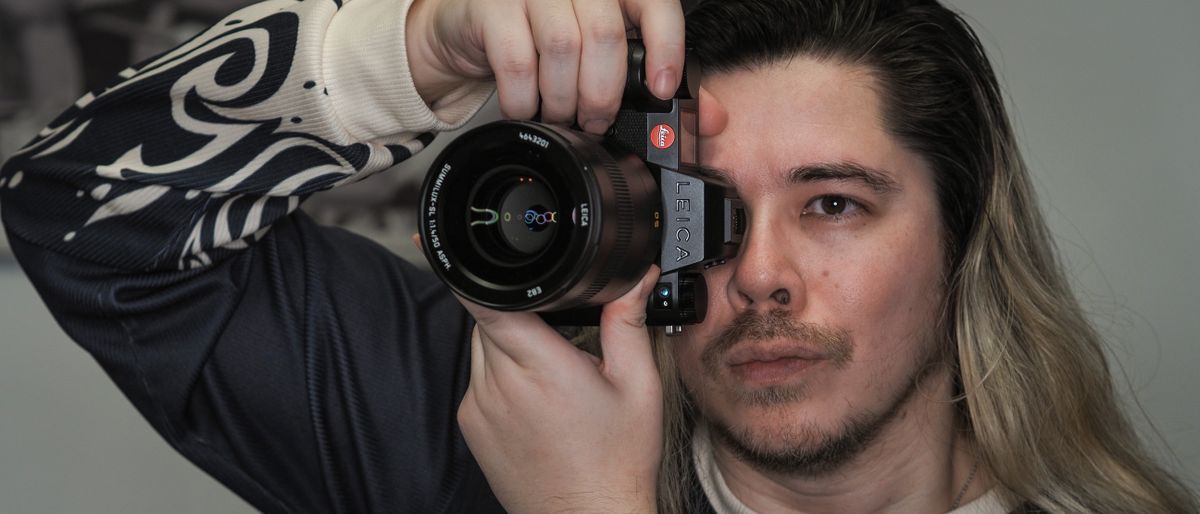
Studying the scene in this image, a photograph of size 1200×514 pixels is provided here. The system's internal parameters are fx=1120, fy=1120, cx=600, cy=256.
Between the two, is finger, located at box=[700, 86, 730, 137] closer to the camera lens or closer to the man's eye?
the man's eye

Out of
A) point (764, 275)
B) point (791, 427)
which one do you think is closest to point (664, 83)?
point (764, 275)

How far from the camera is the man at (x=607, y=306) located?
38.5 inches

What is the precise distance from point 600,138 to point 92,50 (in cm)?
127

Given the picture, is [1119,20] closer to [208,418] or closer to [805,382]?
[805,382]

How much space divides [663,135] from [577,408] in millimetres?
247

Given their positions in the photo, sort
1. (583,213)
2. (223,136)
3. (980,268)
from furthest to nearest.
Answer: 1. (980,268)
2. (223,136)
3. (583,213)

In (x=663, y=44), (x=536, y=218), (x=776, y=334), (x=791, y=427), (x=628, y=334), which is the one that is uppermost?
(x=663, y=44)

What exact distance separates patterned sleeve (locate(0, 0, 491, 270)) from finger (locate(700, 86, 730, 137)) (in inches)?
8.4

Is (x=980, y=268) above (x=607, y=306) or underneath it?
underneath

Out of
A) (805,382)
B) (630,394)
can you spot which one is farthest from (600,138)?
(805,382)

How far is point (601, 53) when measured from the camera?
0.93m

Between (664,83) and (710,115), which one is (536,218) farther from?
(710,115)

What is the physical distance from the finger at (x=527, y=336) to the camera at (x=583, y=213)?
0.02 m

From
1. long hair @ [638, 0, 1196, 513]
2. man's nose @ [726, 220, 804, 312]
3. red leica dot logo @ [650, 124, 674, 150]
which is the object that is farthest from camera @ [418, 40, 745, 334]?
long hair @ [638, 0, 1196, 513]
